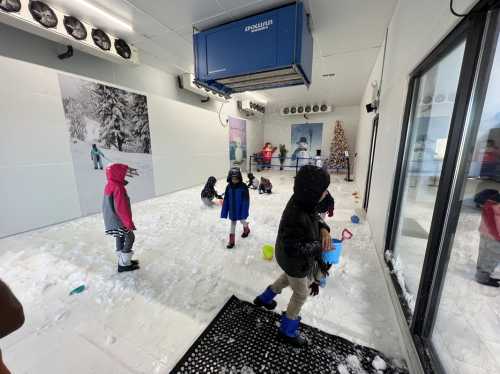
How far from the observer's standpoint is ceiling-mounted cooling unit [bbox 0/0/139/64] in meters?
2.14

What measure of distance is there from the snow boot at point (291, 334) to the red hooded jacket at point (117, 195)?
1.48 metres

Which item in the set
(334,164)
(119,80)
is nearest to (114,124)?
(119,80)

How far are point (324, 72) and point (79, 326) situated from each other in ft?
17.4

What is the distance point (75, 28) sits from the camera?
8.43ft

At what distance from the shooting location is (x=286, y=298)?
161cm

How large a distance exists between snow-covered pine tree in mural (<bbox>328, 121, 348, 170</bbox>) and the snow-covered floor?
5.51 metres

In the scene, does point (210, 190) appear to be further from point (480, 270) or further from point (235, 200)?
point (480, 270)

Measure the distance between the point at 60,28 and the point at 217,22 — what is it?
189 centimetres

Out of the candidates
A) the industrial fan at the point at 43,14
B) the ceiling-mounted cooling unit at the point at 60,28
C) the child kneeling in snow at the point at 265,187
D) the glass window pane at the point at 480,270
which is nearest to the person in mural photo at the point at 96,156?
the ceiling-mounted cooling unit at the point at 60,28

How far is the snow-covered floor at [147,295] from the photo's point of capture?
3.96 feet

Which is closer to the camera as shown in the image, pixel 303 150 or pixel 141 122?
pixel 141 122

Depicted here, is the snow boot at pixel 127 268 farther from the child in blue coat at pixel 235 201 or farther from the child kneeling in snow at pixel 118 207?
the child in blue coat at pixel 235 201

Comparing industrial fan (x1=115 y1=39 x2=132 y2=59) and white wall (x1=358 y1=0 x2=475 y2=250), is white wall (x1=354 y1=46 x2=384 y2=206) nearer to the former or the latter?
white wall (x1=358 y1=0 x2=475 y2=250)

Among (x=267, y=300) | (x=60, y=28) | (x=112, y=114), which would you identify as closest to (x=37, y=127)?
(x=112, y=114)
